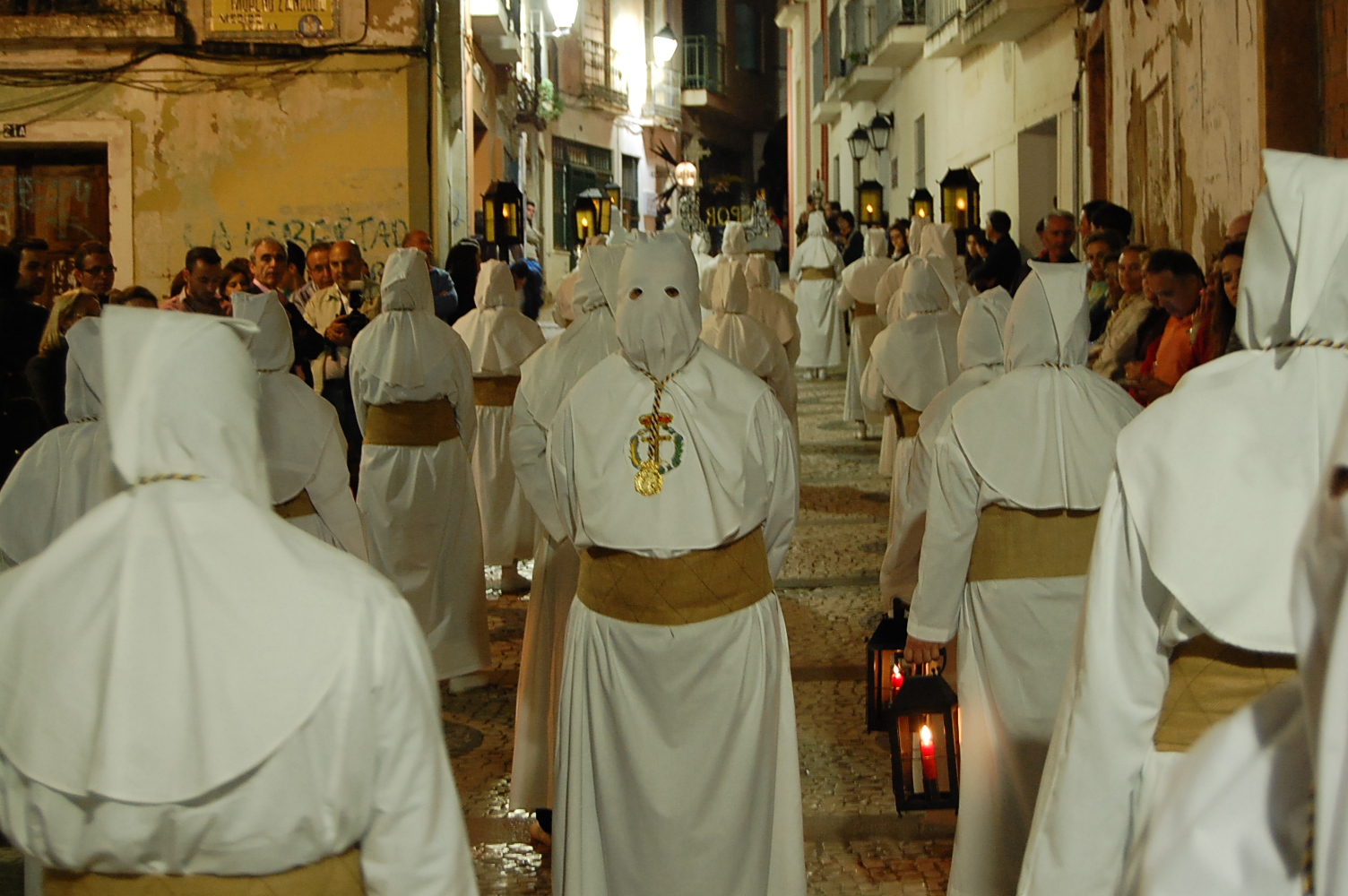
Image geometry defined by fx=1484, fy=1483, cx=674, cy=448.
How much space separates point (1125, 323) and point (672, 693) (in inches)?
196

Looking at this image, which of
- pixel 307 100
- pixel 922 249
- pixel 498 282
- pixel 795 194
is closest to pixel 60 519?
pixel 498 282

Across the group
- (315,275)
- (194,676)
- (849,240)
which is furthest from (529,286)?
(194,676)

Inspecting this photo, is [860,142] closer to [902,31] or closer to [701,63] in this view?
[902,31]

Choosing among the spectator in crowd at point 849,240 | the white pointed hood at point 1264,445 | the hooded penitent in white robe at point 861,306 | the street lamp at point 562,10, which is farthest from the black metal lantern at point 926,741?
the street lamp at point 562,10

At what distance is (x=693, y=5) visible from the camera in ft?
161

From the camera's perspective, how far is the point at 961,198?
12.8 meters

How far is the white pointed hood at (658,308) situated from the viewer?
4.38m

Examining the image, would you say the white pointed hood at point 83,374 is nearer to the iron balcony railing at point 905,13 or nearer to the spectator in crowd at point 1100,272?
the spectator in crowd at point 1100,272

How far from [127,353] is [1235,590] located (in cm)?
187

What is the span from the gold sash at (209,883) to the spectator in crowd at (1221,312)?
4.95 metres

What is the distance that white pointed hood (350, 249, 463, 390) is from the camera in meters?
7.37

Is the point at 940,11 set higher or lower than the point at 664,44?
lower

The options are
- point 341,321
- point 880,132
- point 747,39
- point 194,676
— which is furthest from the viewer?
point 747,39

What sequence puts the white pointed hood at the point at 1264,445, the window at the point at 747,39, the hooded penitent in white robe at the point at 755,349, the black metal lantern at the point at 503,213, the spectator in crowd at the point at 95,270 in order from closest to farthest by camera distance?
the white pointed hood at the point at 1264,445
the spectator in crowd at the point at 95,270
the hooded penitent in white robe at the point at 755,349
the black metal lantern at the point at 503,213
the window at the point at 747,39
